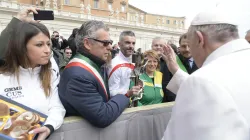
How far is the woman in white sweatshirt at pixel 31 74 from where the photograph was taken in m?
1.72

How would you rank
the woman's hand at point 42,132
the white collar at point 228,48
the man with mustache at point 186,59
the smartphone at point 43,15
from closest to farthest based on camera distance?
the white collar at point 228,48 < the woman's hand at point 42,132 < the smartphone at point 43,15 < the man with mustache at point 186,59

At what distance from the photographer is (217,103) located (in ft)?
4.09

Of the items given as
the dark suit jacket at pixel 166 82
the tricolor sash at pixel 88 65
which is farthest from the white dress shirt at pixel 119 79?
the tricolor sash at pixel 88 65

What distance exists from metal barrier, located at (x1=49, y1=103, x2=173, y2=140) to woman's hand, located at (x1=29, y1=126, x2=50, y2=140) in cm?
15

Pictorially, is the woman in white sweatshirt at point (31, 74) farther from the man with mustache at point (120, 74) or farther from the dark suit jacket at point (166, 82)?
the dark suit jacket at point (166, 82)

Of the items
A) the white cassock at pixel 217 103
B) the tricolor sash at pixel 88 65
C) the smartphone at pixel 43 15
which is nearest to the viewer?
the white cassock at pixel 217 103

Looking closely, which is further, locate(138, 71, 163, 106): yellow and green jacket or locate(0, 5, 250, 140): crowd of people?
locate(138, 71, 163, 106): yellow and green jacket

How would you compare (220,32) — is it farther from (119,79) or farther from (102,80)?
(119,79)

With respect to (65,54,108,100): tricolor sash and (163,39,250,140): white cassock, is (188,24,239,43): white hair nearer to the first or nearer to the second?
(163,39,250,140): white cassock

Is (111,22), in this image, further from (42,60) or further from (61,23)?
(42,60)

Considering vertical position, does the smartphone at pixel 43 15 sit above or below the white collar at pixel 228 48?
above

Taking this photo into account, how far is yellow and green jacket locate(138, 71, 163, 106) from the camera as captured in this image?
3.19 meters

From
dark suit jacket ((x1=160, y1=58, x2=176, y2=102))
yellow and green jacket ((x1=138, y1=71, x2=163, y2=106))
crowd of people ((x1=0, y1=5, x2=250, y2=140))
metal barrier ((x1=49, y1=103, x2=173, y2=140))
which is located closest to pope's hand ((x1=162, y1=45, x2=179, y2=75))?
crowd of people ((x1=0, y1=5, x2=250, y2=140))

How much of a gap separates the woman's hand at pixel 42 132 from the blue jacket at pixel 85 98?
0.29 metres
